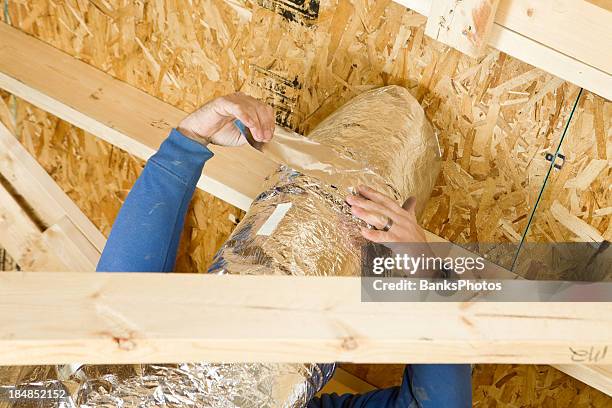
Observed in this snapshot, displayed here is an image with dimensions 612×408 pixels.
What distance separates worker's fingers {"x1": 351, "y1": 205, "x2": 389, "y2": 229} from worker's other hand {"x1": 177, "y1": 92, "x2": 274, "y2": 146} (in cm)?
30

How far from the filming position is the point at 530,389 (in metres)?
2.08

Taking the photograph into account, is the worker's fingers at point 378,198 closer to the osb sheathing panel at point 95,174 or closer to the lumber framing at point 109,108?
the lumber framing at point 109,108

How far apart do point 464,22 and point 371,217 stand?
39 centimetres

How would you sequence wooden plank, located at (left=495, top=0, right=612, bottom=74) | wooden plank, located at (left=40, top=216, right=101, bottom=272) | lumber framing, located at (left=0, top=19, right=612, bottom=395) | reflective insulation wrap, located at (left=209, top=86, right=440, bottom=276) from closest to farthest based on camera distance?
wooden plank, located at (left=495, top=0, right=612, bottom=74) < reflective insulation wrap, located at (left=209, top=86, right=440, bottom=276) < lumber framing, located at (left=0, top=19, right=612, bottom=395) < wooden plank, located at (left=40, top=216, right=101, bottom=272)

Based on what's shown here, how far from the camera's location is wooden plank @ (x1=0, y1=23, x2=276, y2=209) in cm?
194

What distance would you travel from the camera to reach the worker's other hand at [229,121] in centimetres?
160

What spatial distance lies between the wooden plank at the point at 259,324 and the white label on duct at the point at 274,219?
1.44 feet

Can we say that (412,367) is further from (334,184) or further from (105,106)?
(105,106)

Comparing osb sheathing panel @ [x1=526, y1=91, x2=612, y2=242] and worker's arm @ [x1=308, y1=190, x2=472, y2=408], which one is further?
osb sheathing panel @ [x1=526, y1=91, x2=612, y2=242]

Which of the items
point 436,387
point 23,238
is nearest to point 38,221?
point 23,238

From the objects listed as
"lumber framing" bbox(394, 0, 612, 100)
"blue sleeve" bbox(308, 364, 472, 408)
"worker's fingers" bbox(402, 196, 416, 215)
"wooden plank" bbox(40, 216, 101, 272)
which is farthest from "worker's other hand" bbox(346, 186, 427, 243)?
"wooden plank" bbox(40, 216, 101, 272)

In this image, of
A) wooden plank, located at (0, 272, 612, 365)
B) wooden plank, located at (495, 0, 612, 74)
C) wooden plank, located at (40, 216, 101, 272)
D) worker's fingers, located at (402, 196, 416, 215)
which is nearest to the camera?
wooden plank, located at (0, 272, 612, 365)

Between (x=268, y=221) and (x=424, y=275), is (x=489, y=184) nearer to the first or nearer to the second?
(x=424, y=275)

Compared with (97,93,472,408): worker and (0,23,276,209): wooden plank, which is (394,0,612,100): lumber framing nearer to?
(97,93,472,408): worker
